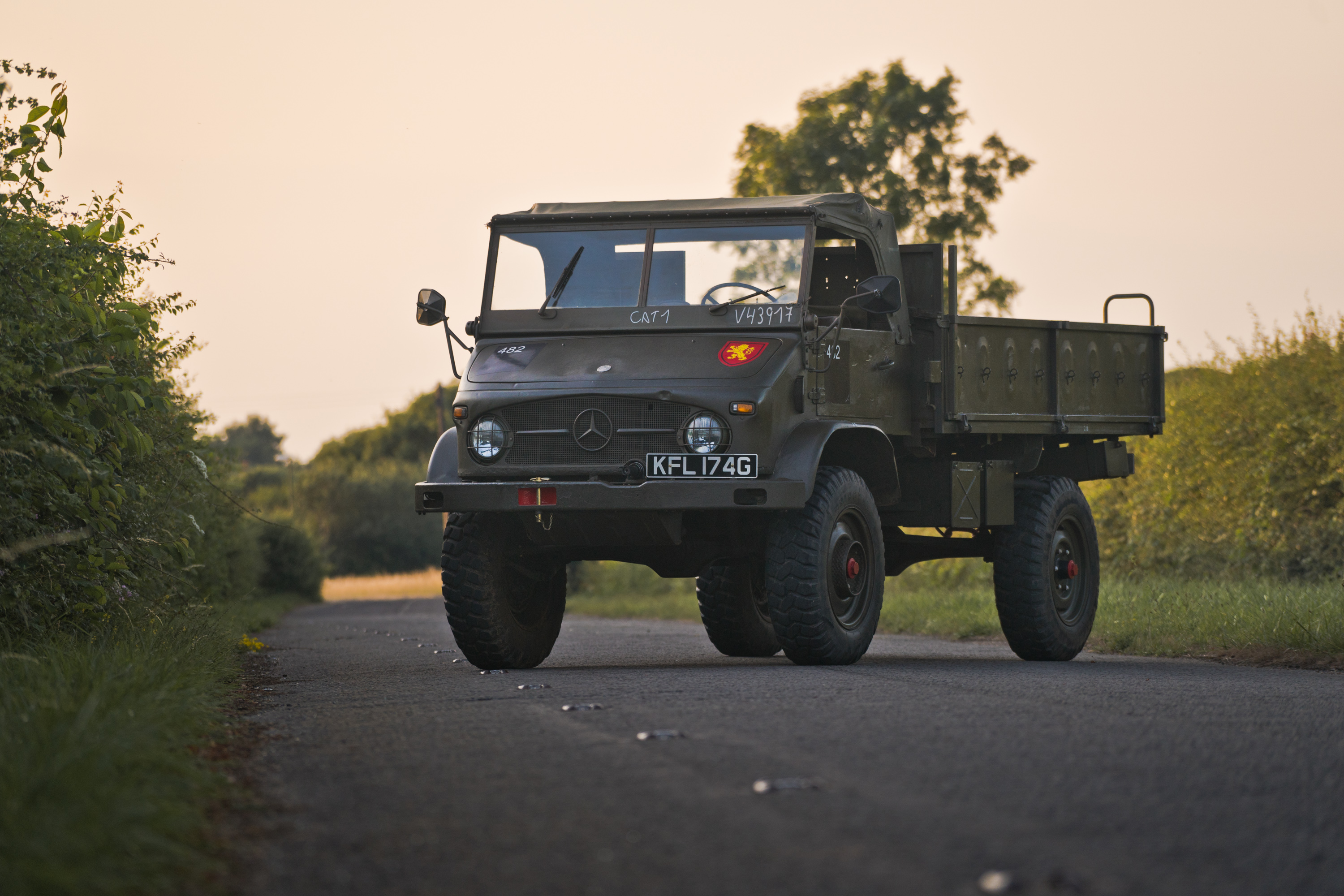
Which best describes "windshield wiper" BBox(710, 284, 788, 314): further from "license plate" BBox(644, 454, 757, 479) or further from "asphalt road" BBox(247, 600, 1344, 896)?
"asphalt road" BBox(247, 600, 1344, 896)

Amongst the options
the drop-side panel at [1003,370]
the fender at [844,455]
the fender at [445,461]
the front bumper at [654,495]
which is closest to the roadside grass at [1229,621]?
the drop-side panel at [1003,370]

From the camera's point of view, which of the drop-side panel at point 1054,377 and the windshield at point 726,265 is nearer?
the windshield at point 726,265

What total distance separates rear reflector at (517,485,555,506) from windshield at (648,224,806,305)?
5.19ft

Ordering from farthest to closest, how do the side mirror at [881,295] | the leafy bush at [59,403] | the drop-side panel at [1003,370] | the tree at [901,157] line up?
the tree at [901,157], the drop-side panel at [1003,370], the side mirror at [881,295], the leafy bush at [59,403]

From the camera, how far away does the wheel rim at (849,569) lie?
10.0 meters

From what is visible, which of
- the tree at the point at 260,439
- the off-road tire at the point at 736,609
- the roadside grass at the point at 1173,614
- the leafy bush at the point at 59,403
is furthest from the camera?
the tree at the point at 260,439

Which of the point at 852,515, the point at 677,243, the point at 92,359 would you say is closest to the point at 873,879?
the point at 852,515

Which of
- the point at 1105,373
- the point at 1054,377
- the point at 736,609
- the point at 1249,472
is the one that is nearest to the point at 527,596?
the point at 736,609

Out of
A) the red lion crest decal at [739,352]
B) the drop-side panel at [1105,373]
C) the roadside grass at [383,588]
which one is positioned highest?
the drop-side panel at [1105,373]

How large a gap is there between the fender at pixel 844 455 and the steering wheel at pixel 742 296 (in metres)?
0.94

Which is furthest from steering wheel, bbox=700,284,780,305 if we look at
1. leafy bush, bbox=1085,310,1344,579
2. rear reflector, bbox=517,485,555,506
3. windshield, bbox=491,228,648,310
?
leafy bush, bbox=1085,310,1344,579

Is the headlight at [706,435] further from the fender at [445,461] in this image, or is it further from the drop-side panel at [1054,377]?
the drop-side panel at [1054,377]

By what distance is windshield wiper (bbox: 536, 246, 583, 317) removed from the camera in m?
10.8

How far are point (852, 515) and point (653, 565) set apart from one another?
56.5 inches
